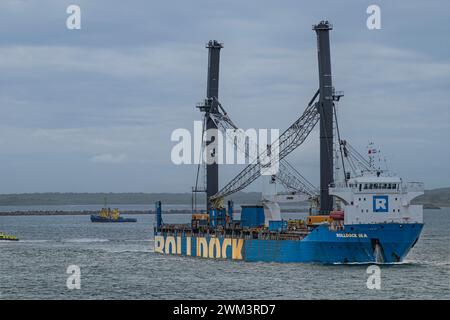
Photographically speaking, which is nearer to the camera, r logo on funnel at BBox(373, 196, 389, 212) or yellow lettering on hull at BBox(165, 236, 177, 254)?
r logo on funnel at BBox(373, 196, 389, 212)

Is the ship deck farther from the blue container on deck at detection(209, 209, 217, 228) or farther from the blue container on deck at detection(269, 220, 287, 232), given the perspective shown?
the blue container on deck at detection(269, 220, 287, 232)

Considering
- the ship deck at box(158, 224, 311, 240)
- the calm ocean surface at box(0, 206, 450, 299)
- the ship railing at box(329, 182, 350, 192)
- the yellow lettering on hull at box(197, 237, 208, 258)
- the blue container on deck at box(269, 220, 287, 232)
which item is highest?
the ship railing at box(329, 182, 350, 192)

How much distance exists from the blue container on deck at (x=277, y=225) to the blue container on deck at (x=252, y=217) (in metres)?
6.59

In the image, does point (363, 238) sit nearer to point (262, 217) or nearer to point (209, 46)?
point (262, 217)

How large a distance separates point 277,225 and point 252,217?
7.58 meters

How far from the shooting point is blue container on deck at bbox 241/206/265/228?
3625 inches

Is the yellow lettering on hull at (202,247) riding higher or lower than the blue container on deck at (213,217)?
lower

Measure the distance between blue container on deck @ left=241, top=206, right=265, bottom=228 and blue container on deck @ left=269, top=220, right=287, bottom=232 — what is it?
21.6 feet

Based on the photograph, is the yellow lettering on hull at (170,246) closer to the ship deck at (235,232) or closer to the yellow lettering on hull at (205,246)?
the yellow lettering on hull at (205,246)

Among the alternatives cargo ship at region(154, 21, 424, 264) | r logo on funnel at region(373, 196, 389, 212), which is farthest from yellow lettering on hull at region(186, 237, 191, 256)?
r logo on funnel at region(373, 196, 389, 212)

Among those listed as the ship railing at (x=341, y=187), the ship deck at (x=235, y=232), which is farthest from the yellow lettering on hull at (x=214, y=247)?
the ship railing at (x=341, y=187)

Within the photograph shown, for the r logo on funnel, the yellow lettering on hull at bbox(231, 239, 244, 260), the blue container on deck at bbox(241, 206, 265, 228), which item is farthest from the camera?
the blue container on deck at bbox(241, 206, 265, 228)

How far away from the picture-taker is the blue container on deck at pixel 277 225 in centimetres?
8456

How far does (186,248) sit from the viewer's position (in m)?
97.1
